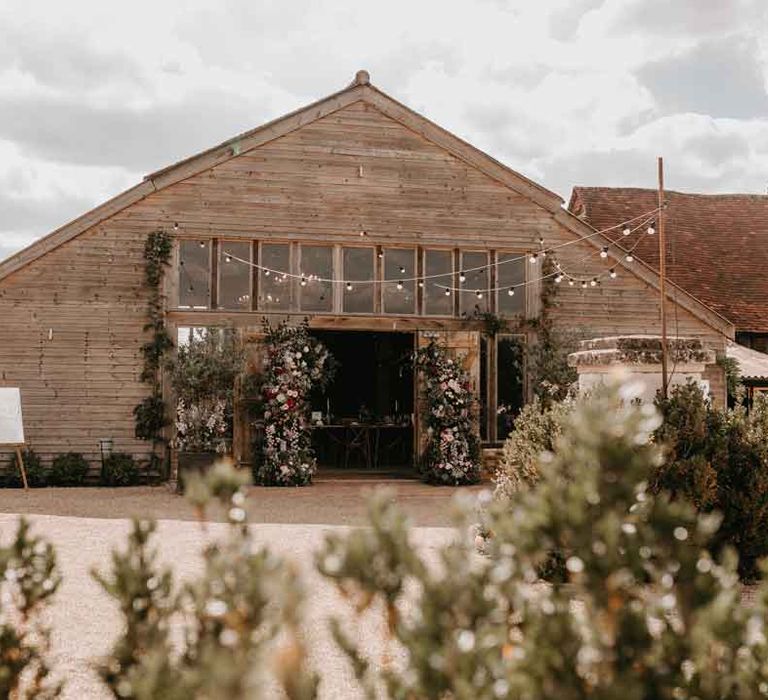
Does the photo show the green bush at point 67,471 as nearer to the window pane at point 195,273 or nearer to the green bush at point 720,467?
the window pane at point 195,273

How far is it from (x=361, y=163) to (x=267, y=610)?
45.6 ft

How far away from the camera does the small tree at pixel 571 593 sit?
163 cm

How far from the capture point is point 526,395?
15.6m

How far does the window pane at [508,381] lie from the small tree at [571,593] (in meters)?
13.9

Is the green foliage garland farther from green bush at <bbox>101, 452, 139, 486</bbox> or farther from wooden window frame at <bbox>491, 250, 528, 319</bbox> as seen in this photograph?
green bush at <bbox>101, 452, 139, 486</bbox>

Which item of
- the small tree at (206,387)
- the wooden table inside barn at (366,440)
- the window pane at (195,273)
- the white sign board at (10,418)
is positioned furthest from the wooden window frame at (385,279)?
the white sign board at (10,418)

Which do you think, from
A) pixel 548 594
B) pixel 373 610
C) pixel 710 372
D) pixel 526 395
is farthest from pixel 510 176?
pixel 548 594

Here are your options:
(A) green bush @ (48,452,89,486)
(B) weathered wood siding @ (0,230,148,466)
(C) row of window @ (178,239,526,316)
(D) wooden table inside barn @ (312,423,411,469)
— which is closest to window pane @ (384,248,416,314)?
(C) row of window @ (178,239,526,316)

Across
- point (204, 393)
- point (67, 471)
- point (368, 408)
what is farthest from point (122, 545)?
point (368, 408)

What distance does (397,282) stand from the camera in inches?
607

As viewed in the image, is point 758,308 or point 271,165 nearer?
point 271,165

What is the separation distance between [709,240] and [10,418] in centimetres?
1759

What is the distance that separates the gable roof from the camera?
1423cm

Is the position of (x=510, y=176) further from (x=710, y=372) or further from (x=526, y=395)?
(x=710, y=372)
